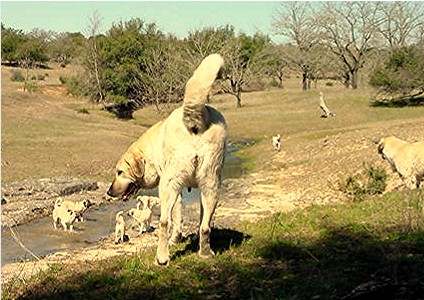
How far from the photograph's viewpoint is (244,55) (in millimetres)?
74250

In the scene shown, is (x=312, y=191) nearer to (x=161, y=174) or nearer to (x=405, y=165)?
(x=405, y=165)

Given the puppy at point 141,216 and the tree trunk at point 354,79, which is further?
the tree trunk at point 354,79

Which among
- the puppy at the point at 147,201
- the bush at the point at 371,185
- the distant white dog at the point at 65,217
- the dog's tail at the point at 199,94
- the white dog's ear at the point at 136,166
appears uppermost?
the dog's tail at the point at 199,94

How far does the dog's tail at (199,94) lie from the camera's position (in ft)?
24.7

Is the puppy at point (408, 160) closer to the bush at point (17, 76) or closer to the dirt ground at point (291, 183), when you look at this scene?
the dirt ground at point (291, 183)

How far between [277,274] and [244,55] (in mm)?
68530

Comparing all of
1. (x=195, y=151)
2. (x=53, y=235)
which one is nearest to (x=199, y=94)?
(x=195, y=151)

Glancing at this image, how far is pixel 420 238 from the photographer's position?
7945 mm

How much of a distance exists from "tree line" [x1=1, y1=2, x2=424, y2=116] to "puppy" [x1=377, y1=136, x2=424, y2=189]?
34.1m

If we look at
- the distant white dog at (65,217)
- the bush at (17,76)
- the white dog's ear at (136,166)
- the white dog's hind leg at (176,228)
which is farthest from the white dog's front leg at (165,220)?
the bush at (17,76)

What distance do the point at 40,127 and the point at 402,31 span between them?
50564 mm

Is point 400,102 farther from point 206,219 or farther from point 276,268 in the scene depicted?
point 276,268

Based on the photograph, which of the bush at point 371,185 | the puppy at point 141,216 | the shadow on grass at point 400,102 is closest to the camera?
the puppy at point 141,216

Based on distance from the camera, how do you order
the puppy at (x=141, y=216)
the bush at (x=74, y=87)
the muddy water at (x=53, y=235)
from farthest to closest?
1. the bush at (x=74, y=87)
2. the puppy at (x=141, y=216)
3. the muddy water at (x=53, y=235)
